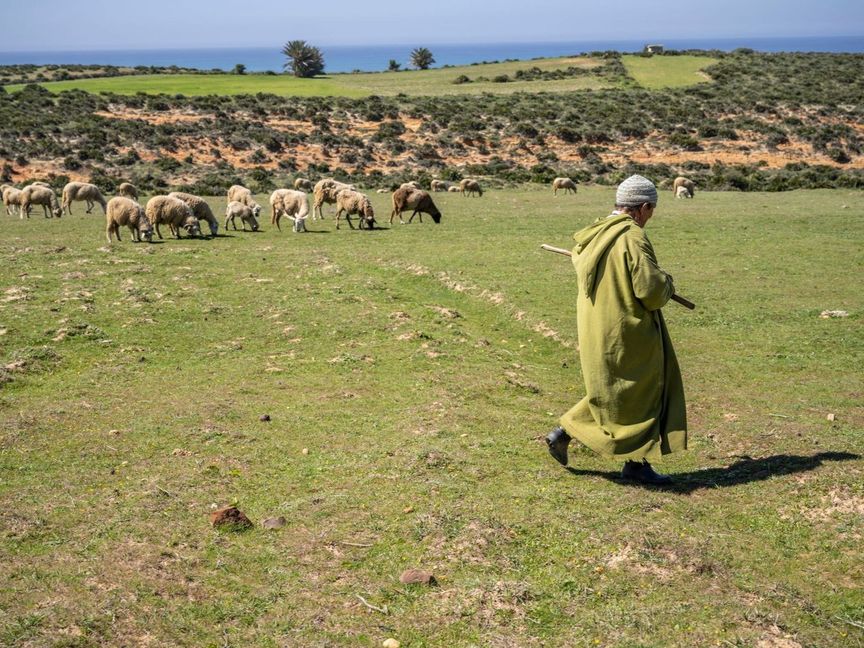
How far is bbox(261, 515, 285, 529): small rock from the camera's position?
22.2 ft

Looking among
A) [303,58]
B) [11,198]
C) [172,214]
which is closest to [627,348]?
[172,214]

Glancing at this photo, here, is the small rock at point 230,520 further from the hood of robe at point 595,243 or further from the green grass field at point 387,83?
the green grass field at point 387,83

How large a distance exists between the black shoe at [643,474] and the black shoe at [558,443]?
568 millimetres

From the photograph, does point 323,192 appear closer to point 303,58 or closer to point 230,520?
point 230,520

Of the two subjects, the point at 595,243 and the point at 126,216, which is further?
the point at 126,216

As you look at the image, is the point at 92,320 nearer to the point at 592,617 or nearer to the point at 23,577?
the point at 23,577

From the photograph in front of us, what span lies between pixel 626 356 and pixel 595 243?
3.26 ft

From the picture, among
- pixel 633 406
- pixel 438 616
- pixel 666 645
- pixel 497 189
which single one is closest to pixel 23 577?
pixel 438 616

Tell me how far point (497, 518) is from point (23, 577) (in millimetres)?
3413

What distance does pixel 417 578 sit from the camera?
231 inches

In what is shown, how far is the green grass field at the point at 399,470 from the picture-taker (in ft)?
17.9

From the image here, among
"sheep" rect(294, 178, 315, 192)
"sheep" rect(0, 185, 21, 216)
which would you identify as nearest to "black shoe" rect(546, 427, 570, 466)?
"sheep" rect(0, 185, 21, 216)

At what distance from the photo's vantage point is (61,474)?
308 inches

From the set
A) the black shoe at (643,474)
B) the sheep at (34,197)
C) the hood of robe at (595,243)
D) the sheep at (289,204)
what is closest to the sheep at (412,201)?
the sheep at (289,204)
